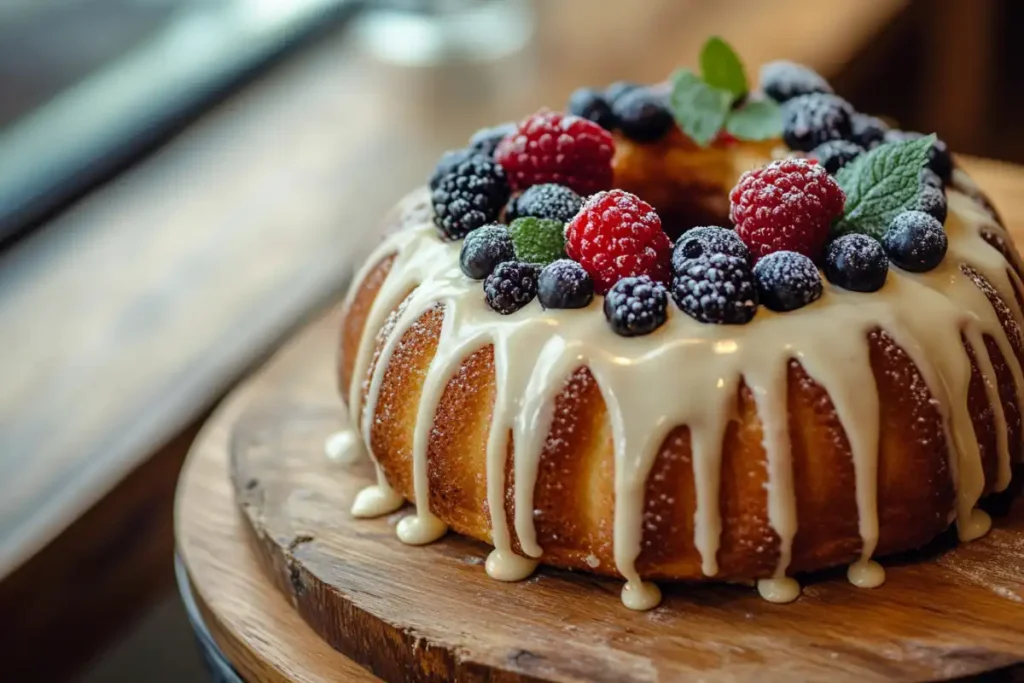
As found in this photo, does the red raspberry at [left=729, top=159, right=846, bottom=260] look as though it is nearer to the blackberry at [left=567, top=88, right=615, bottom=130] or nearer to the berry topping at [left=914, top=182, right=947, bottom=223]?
the berry topping at [left=914, top=182, right=947, bottom=223]

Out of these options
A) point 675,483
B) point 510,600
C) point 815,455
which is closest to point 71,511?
point 510,600

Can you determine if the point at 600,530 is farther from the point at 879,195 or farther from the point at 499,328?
the point at 879,195

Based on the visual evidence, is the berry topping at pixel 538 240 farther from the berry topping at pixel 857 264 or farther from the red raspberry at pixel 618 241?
the berry topping at pixel 857 264

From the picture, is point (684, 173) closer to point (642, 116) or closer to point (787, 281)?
point (642, 116)

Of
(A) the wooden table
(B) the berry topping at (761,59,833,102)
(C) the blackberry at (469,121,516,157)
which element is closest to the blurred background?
(A) the wooden table

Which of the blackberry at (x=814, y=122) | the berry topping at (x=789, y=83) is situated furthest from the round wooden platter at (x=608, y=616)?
the berry topping at (x=789, y=83)

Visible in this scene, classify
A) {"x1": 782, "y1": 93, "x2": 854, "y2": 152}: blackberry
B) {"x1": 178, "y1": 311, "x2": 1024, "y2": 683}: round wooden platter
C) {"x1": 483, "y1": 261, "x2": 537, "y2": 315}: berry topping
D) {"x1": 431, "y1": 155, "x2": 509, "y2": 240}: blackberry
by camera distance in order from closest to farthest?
1. {"x1": 178, "y1": 311, "x2": 1024, "y2": 683}: round wooden platter
2. {"x1": 483, "y1": 261, "x2": 537, "y2": 315}: berry topping
3. {"x1": 431, "y1": 155, "x2": 509, "y2": 240}: blackberry
4. {"x1": 782, "y1": 93, "x2": 854, "y2": 152}: blackberry
